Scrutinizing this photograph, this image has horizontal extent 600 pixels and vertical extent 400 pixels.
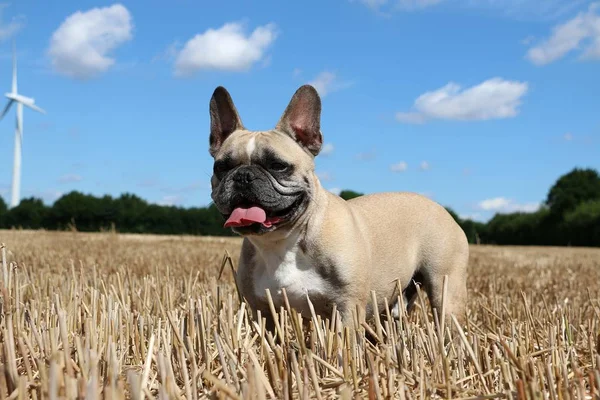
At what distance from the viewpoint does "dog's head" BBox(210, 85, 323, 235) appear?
368 centimetres

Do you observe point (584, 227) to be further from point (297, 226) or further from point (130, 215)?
point (297, 226)

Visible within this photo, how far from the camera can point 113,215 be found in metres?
31.8

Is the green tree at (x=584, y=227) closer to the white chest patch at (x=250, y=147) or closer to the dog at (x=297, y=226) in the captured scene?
the dog at (x=297, y=226)

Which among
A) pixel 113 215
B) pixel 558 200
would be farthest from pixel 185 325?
pixel 558 200

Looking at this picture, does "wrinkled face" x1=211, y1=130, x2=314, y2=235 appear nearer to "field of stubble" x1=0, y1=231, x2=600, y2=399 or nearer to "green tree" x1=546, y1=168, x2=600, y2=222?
"field of stubble" x1=0, y1=231, x2=600, y2=399

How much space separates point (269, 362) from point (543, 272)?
25.3ft

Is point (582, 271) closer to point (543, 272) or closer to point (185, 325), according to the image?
point (543, 272)

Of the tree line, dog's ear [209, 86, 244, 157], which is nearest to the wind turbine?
the tree line

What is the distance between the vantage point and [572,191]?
42344 millimetres

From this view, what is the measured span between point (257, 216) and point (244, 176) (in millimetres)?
255

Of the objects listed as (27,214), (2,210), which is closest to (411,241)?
(27,214)

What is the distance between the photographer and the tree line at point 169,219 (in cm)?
3133

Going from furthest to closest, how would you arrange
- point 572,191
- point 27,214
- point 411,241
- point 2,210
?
point 572,191 → point 2,210 → point 27,214 → point 411,241

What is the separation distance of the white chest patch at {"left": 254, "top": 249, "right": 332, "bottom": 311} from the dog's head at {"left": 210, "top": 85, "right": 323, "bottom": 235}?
0.66 feet
